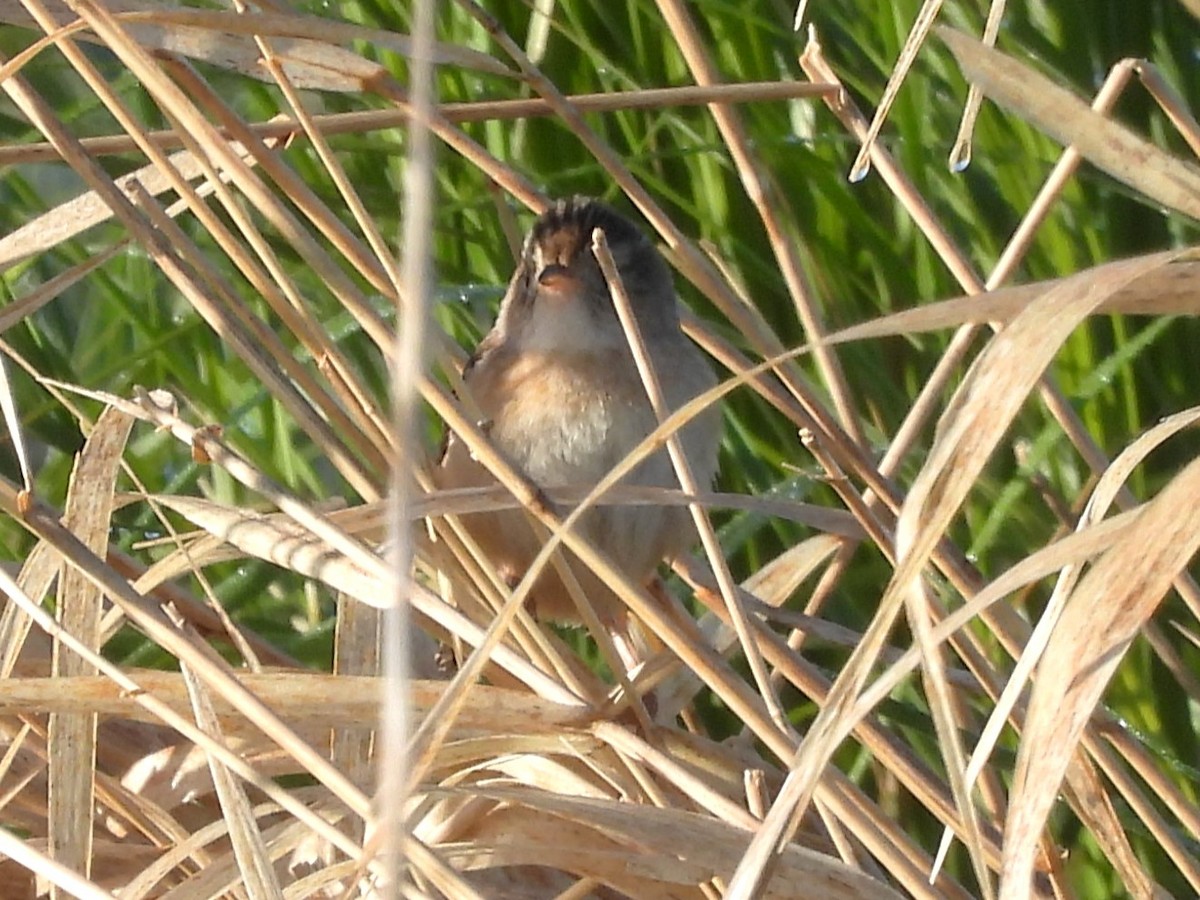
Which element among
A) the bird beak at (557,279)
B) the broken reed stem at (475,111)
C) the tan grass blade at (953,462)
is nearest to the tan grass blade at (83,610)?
the broken reed stem at (475,111)

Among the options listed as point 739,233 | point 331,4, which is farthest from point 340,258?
point 739,233

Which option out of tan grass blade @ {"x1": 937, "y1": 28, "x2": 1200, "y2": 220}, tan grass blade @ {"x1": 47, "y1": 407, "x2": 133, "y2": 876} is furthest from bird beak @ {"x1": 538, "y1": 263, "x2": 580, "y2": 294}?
tan grass blade @ {"x1": 937, "y1": 28, "x2": 1200, "y2": 220}

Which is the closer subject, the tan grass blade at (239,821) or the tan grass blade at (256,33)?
the tan grass blade at (239,821)

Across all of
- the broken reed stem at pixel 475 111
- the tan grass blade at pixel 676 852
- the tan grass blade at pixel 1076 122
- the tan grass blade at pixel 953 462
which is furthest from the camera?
the broken reed stem at pixel 475 111

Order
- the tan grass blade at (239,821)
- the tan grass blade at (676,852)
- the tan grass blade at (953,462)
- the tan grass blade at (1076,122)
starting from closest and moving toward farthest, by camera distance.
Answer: the tan grass blade at (953,462) → the tan grass blade at (1076,122) → the tan grass blade at (239,821) → the tan grass blade at (676,852)

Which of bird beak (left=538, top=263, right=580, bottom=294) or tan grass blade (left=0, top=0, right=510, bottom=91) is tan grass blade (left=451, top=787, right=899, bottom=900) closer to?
tan grass blade (left=0, top=0, right=510, bottom=91)

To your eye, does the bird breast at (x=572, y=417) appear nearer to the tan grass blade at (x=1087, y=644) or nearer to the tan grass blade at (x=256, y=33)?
the tan grass blade at (x=256, y=33)

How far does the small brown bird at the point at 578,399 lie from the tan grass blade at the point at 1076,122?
1.25m

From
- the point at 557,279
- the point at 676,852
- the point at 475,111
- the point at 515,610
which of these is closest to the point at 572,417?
the point at 557,279

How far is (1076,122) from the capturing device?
1.19 m

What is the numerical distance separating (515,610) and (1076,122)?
0.48 metres

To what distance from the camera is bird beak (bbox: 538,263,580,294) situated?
8.34ft

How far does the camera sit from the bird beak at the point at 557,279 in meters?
2.54

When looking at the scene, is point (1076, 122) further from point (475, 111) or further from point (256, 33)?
point (475, 111)
